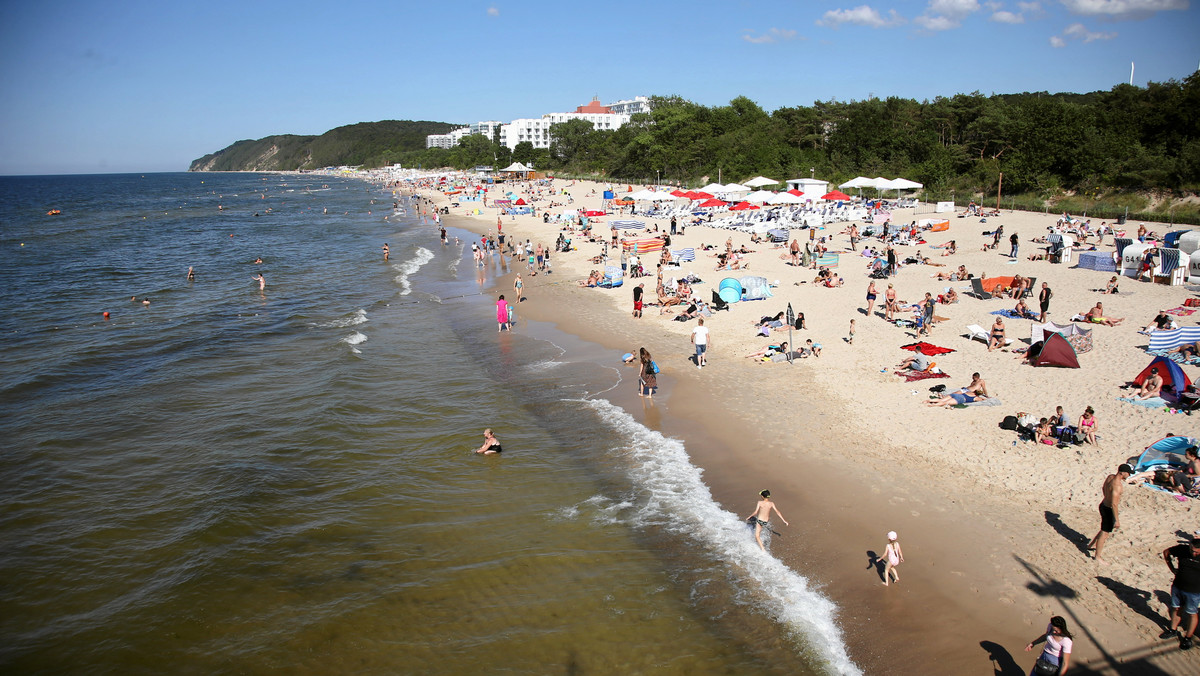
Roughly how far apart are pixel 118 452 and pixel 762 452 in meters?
12.6

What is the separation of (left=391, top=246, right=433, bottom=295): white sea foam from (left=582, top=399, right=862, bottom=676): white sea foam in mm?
18415

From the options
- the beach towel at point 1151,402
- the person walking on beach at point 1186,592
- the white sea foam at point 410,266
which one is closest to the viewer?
the person walking on beach at point 1186,592

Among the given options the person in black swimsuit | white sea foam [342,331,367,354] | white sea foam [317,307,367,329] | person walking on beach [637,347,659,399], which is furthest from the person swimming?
white sea foam [317,307,367,329]

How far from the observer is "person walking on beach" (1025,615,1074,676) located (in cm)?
617

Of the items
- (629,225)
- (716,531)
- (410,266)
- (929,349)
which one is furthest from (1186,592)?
(629,225)

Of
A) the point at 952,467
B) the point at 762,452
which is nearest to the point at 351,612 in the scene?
the point at 762,452

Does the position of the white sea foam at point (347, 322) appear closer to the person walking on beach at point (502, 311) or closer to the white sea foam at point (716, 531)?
the person walking on beach at point (502, 311)

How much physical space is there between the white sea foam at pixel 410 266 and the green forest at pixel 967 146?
29751 mm

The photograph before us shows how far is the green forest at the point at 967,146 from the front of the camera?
37500 mm

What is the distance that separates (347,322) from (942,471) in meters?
19.2

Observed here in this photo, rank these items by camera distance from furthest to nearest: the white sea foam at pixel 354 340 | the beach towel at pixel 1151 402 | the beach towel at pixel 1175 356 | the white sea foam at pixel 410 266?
the white sea foam at pixel 410 266 → the white sea foam at pixel 354 340 → the beach towel at pixel 1175 356 → the beach towel at pixel 1151 402

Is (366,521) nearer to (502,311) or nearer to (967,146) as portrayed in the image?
(502,311)

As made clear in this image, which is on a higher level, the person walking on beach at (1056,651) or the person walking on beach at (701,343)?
the person walking on beach at (701,343)

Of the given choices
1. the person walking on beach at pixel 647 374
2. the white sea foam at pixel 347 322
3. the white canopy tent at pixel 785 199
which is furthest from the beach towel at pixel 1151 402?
the white canopy tent at pixel 785 199
